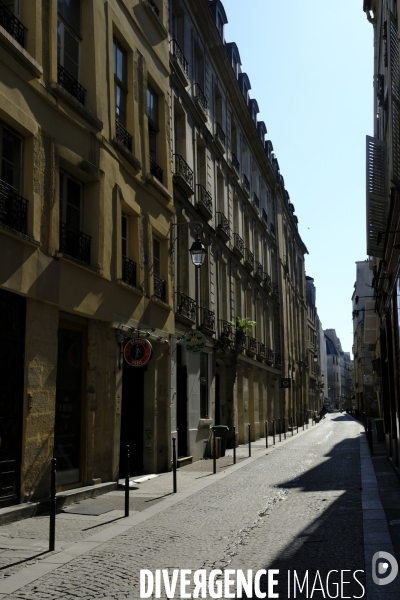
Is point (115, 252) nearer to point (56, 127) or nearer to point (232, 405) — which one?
point (56, 127)

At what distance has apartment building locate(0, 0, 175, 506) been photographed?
1070 cm

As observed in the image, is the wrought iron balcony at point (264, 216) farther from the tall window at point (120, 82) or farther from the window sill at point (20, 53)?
the window sill at point (20, 53)

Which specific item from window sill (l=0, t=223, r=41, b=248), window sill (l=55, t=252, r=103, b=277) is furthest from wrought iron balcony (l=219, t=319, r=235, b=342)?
window sill (l=0, t=223, r=41, b=248)

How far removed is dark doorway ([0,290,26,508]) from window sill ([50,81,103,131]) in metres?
4.00

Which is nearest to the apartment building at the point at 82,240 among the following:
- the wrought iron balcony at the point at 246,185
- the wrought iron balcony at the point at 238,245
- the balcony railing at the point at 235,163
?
the wrought iron balcony at the point at 238,245

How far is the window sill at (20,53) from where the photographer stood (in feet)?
34.3

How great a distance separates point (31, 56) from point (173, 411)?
10147 millimetres

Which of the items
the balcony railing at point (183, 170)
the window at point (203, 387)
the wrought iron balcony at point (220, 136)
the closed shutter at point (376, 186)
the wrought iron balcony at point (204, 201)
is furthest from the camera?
the wrought iron balcony at point (220, 136)

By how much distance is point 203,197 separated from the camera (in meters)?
22.9

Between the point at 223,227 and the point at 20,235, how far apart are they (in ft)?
52.2

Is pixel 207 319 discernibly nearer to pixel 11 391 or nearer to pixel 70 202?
pixel 70 202

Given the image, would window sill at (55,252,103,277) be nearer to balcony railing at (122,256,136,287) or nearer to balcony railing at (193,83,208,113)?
balcony railing at (122,256,136,287)

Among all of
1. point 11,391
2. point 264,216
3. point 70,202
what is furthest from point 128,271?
point 264,216

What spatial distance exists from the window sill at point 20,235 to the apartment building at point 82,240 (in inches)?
1.3
